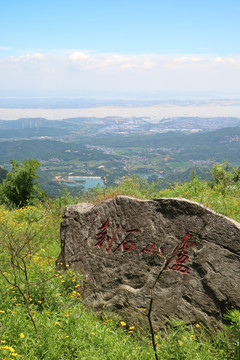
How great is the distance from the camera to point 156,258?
5074 mm

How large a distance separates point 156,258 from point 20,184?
46.5 ft

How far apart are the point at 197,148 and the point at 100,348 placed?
529 ft

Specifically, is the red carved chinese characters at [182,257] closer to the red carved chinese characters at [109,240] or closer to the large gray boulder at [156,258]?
the large gray boulder at [156,258]

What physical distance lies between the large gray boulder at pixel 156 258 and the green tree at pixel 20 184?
12333 millimetres

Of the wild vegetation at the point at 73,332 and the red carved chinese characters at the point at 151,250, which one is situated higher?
the red carved chinese characters at the point at 151,250

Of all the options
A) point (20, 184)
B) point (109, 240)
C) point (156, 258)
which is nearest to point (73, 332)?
point (156, 258)

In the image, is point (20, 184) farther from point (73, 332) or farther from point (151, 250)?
point (73, 332)

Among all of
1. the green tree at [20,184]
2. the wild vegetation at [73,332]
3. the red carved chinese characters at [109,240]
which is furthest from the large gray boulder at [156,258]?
the green tree at [20,184]

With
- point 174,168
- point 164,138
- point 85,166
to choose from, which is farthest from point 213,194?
point 164,138

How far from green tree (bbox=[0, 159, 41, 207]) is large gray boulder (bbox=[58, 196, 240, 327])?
1233 centimetres

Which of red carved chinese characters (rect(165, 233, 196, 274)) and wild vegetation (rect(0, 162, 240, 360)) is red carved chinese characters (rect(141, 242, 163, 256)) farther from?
wild vegetation (rect(0, 162, 240, 360))

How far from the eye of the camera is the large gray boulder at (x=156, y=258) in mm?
4547

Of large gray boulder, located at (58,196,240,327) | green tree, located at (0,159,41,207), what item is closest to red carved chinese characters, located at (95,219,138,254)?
large gray boulder, located at (58,196,240,327)

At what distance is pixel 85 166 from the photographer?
132500 mm
